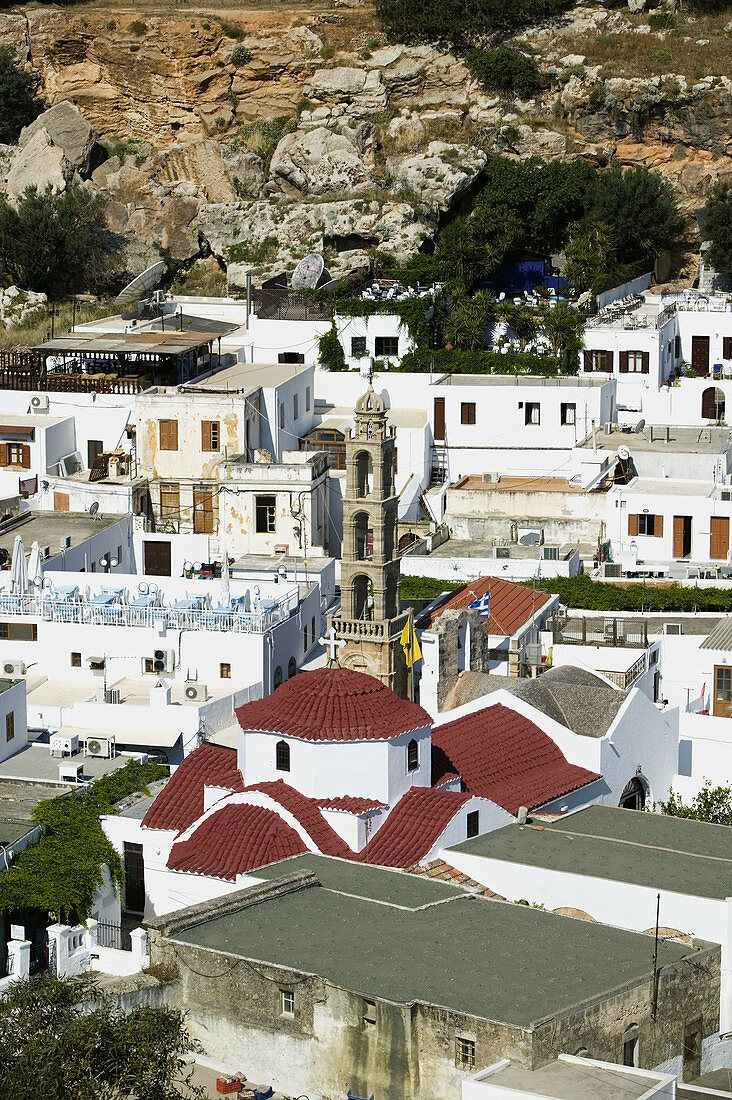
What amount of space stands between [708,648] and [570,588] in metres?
6.12

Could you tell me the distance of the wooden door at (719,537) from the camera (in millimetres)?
56750

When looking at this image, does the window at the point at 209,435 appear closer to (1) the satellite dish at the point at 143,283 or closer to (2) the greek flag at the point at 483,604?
(2) the greek flag at the point at 483,604

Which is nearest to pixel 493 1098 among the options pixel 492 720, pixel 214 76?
pixel 492 720

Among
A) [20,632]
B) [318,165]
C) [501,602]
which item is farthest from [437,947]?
[318,165]

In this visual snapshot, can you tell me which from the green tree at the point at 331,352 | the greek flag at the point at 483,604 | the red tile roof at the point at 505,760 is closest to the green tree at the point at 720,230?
the green tree at the point at 331,352

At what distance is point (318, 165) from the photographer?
7969cm

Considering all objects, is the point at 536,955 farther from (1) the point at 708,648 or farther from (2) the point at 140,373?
(2) the point at 140,373

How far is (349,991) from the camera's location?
89.4ft

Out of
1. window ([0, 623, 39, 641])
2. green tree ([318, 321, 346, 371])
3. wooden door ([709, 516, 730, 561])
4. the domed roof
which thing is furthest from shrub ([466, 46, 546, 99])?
window ([0, 623, 39, 641])

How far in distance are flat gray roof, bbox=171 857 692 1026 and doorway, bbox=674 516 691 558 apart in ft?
88.9

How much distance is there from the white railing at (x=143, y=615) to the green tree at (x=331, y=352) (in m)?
26.2

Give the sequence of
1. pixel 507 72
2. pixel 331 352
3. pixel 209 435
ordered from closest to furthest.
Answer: pixel 209 435 → pixel 331 352 → pixel 507 72

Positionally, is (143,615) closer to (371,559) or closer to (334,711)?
(371,559)

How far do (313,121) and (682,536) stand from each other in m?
33.7
